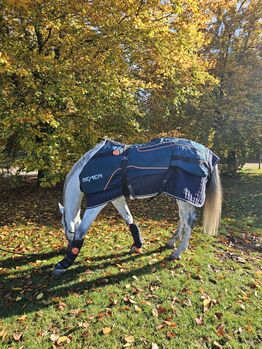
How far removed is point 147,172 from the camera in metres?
4.67

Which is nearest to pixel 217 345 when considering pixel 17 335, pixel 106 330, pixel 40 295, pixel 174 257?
pixel 106 330

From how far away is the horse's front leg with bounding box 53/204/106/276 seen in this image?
441 cm

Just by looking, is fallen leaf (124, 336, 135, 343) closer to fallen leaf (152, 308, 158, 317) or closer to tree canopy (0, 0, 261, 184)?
fallen leaf (152, 308, 158, 317)

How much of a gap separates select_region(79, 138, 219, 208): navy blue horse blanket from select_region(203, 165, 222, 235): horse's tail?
0.98ft

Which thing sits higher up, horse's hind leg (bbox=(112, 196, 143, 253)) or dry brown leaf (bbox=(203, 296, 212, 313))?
horse's hind leg (bbox=(112, 196, 143, 253))

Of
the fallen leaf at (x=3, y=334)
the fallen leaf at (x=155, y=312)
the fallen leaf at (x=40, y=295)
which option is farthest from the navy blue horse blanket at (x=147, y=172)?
the fallen leaf at (x=3, y=334)

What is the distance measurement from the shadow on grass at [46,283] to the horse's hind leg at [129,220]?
17.4 inches

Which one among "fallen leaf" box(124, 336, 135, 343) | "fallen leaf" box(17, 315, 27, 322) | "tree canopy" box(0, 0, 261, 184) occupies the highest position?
"tree canopy" box(0, 0, 261, 184)

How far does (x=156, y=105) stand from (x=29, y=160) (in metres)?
5.91

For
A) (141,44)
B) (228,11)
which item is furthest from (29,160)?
(228,11)

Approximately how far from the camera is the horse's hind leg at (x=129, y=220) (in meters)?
5.32

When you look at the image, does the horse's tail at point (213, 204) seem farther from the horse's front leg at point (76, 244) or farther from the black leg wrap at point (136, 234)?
the horse's front leg at point (76, 244)

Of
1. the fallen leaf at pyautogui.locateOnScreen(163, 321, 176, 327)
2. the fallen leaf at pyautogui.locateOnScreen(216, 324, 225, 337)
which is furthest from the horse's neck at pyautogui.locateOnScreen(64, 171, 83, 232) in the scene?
the fallen leaf at pyautogui.locateOnScreen(216, 324, 225, 337)

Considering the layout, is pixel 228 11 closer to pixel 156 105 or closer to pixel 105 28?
pixel 156 105
